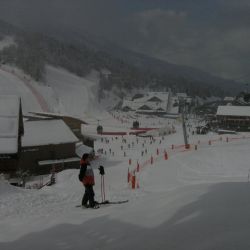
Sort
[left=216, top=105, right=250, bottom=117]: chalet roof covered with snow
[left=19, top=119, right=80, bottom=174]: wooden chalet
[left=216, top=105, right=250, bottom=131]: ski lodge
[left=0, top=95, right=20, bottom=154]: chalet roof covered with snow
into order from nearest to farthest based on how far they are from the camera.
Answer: [left=0, top=95, right=20, bottom=154]: chalet roof covered with snow
[left=19, top=119, right=80, bottom=174]: wooden chalet
[left=216, top=105, right=250, bottom=131]: ski lodge
[left=216, top=105, right=250, bottom=117]: chalet roof covered with snow

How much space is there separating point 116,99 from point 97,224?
175346 millimetres

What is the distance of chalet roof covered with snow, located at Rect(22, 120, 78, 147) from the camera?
32.4m

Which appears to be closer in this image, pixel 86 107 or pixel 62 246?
pixel 62 246

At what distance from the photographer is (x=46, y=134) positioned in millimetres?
33438

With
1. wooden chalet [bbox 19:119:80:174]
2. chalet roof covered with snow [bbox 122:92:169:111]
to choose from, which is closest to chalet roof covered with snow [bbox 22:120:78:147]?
wooden chalet [bbox 19:119:80:174]

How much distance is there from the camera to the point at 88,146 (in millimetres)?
39719

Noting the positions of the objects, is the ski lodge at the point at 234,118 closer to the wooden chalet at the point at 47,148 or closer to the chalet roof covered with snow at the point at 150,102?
the wooden chalet at the point at 47,148

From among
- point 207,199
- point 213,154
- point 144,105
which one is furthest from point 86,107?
point 207,199

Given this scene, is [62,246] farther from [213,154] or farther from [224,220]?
[213,154]

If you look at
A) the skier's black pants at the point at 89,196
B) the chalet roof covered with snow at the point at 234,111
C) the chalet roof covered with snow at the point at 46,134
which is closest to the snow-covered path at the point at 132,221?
the skier's black pants at the point at 89,196

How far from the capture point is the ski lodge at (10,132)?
A: 26078mm

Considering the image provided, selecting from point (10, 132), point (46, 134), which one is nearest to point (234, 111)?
point (46, 134)

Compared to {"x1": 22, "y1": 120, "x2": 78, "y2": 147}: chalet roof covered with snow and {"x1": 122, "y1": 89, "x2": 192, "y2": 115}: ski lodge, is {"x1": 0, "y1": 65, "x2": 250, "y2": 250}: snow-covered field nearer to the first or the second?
{"x1": 22, "y1": 120, "x2": 78, "y2": 147}: chalet roof covered with snow

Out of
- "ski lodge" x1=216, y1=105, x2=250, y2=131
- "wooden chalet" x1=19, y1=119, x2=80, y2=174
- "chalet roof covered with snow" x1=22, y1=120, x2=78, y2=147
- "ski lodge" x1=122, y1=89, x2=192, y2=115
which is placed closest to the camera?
"wooden chalet" x1=19, y1=119, x2=80, y2=174
